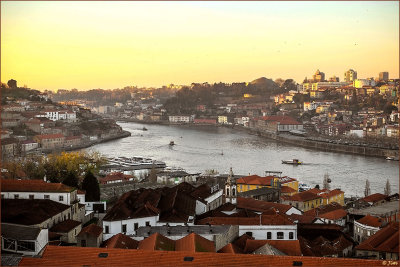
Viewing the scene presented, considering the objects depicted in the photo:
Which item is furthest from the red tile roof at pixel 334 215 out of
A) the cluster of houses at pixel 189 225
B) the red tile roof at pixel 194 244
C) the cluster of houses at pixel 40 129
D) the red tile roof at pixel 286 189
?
the cluster of houses at pixel 40 129

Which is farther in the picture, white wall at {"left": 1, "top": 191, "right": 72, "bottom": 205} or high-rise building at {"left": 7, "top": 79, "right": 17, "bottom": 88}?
high-rise building at {"left": 7, "top": 79, "right": 17, "bottom": 88}

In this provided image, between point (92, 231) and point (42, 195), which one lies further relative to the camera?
point (42, 195)

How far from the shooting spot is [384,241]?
358 cm

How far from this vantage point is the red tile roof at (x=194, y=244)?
2721mm

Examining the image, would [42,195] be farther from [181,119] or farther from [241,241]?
[181,119]

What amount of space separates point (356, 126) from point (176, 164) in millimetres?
8348

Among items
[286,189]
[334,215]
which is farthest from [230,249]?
[286,189]

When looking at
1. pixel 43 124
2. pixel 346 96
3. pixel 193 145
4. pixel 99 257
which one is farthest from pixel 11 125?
pixel 346 96

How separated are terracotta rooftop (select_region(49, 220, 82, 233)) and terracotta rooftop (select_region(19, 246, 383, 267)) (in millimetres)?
1004

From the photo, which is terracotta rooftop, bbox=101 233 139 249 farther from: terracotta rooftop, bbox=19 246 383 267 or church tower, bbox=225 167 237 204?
church tower, bbox=225 167 237 204

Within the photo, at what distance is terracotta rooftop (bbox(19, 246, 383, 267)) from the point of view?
2.39 metres

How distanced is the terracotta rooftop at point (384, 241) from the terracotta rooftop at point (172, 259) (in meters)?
1.13

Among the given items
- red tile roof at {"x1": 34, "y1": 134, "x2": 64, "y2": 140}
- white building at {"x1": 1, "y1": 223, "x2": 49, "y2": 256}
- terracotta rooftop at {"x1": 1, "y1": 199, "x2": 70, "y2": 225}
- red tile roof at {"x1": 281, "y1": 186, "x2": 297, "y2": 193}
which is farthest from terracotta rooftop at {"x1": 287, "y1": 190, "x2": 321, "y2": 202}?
red tile roof at {"x1": 34, "y1": 134, "x2": 64, "y2": 140}

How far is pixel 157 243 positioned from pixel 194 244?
19 cm
